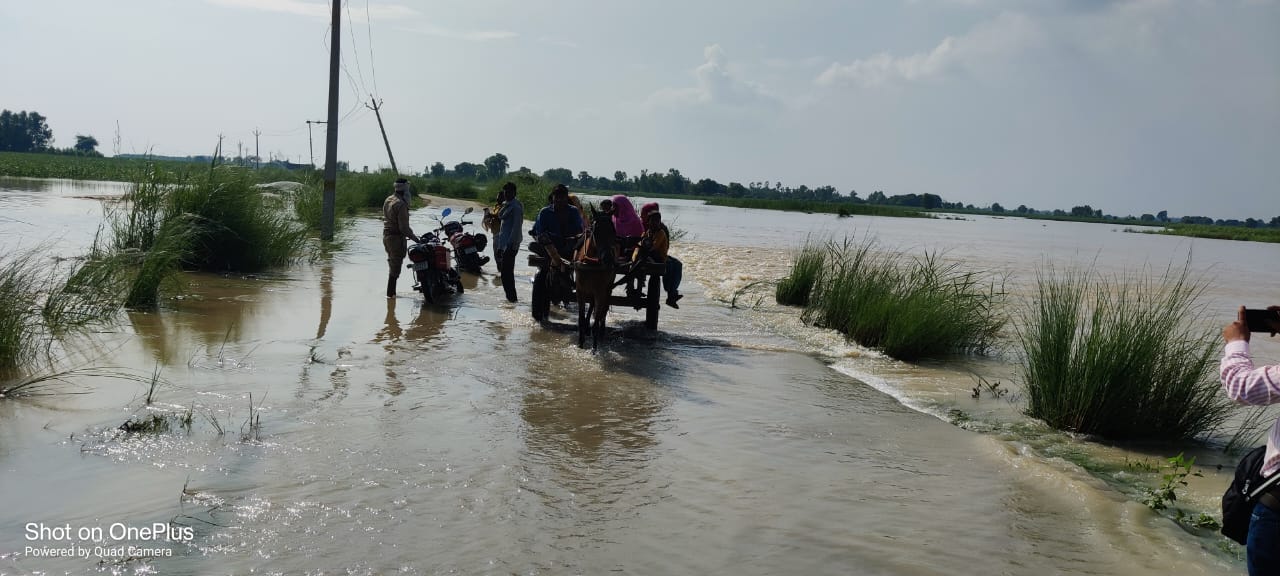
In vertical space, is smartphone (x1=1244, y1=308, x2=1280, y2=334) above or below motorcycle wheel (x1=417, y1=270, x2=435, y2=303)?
above

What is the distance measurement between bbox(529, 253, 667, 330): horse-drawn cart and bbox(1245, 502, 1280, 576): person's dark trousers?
7.68m

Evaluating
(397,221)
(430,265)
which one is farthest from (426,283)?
(397,221)

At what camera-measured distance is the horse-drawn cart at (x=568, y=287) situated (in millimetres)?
10758

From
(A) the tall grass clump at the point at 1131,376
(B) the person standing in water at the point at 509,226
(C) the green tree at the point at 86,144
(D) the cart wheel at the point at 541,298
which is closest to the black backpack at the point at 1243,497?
(A) the tall grass clump at the point at 1131,376

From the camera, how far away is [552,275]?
11180 millimetres

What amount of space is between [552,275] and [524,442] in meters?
5.06

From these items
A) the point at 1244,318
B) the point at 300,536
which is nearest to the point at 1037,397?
the point at 1244,318

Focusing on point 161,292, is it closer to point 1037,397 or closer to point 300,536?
point 300,536

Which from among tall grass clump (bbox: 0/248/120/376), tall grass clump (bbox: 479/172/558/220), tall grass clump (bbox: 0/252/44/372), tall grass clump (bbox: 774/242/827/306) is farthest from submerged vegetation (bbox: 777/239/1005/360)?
tall grass clump (bbox: 479/172/558/220)

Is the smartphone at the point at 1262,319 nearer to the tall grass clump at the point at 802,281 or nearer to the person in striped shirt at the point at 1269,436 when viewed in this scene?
the person in striped shirt at the point at 1269,436

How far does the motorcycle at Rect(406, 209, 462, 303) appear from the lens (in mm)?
12470

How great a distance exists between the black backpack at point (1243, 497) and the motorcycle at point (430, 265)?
34.0 ft

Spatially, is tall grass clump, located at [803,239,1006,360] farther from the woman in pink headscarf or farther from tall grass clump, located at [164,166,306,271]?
tall grass clump, located at [164,166,306,271]

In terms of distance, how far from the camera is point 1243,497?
3.24 meters
